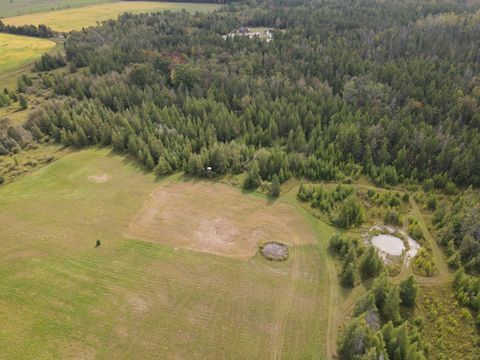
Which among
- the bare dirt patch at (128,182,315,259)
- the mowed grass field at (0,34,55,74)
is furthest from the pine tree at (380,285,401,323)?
the mowed grass field at (0,34,55,74)

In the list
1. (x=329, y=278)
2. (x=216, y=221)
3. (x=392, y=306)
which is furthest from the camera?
(x=216, y=221)

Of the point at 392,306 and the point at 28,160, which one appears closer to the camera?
the point at 392,306

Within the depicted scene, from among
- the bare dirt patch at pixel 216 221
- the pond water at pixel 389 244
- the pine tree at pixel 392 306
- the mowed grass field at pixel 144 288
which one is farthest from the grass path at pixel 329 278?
the pond water at pixel 389 244

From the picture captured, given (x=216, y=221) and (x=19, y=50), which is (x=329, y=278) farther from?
(x=19, y=50)

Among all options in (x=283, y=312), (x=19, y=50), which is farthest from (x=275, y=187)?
(x=19, y=50)

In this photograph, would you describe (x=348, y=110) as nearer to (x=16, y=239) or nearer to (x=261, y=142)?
(x=261, y=142)

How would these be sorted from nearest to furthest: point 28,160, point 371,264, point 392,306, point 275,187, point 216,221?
point 392,306
point 371,264
point 216,221
point 275,187
point 28,160
